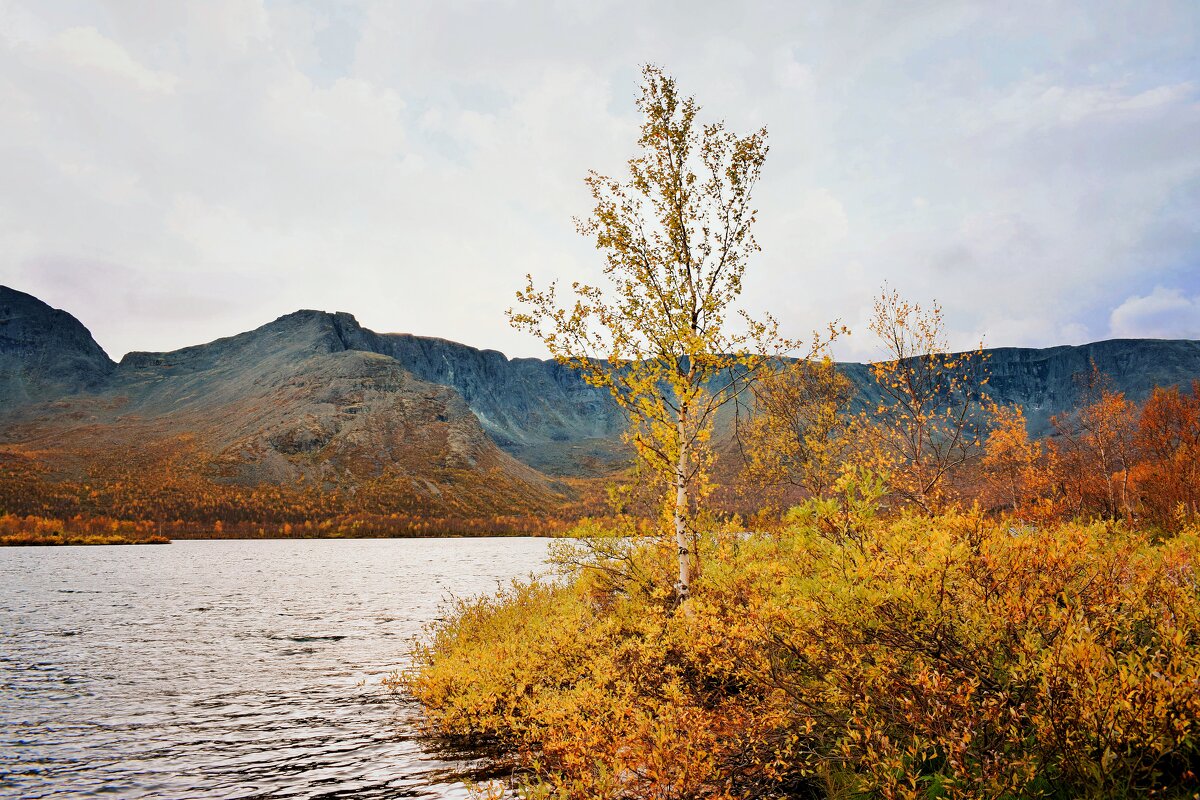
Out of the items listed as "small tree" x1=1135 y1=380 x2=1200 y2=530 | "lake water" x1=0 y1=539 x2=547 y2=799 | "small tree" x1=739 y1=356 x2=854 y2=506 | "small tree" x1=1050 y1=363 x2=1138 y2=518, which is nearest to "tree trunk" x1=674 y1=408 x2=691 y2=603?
"lake water" x1=0 y1=539 x2=547 y2=799

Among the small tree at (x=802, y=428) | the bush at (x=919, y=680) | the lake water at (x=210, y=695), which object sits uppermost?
the small tree at (x=802, y=428)

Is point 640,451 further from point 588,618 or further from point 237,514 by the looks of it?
point 237,514

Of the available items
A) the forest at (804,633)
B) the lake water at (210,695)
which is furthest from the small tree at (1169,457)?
the lake water at (210,695)

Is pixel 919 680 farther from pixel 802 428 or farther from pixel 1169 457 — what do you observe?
pixel 1169 457

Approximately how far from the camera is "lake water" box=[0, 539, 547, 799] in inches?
457

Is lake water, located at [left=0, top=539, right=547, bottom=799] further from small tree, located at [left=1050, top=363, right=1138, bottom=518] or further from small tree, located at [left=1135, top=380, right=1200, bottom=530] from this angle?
small tree, located at [left=1050, top=363, right=1138, bottom=518]

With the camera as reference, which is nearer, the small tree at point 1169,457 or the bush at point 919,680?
the bush at point 919,680

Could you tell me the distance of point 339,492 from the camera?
531ft

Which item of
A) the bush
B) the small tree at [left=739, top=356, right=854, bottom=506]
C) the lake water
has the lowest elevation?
the lake water

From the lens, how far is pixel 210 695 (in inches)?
695

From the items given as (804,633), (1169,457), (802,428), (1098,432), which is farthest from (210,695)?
(1169,457)

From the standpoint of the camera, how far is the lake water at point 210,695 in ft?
38.1

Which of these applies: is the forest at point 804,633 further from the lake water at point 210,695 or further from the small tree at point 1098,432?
the small tree at point 1098,432

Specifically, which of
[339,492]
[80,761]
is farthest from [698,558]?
[339,492]
